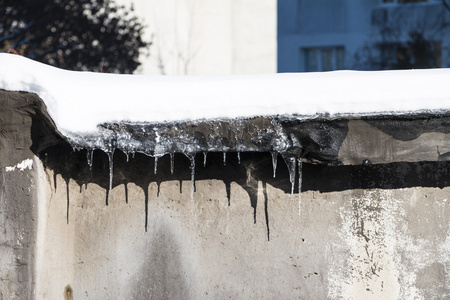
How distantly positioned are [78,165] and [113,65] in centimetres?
930

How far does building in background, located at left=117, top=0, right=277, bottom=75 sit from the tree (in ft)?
12.9

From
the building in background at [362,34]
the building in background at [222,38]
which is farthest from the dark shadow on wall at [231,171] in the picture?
the building in background at [222,38]

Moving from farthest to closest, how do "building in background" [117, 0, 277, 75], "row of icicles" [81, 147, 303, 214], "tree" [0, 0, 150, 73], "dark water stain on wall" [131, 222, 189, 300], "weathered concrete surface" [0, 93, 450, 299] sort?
1. "building in background" [117, 0, 277, 75]
2. "tree" [0, 0, 150, 73]
3. "dark water stain on wall" [131, 222, 189, 300]
4. "weathered concrete surface" [0, 93, 450, 299]
5. "row of icicles" [81, 147, 303, 214]

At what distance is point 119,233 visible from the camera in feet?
10.1

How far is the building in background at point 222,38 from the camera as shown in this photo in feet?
54.1

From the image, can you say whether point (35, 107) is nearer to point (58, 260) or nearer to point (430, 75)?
point (58, 260)

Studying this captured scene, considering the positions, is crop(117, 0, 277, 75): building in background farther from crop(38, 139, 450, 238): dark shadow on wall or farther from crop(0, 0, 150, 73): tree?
crop(38, 139, 450, 238): dark shadow on wall

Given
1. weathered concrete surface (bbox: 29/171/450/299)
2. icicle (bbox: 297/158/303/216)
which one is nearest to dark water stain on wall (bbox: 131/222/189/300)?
weathered concrete surface (bbox: 29/171/450/299)

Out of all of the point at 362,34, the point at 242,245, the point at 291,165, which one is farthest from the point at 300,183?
the point at 362,34

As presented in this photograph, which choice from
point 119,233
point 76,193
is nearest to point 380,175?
point 119,233

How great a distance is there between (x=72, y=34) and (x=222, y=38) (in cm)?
615

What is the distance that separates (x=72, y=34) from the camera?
38.5 feet

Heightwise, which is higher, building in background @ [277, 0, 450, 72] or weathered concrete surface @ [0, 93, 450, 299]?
building in background @ [277, 0, 450, 72]

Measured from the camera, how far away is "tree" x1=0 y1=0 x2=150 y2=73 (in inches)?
441
